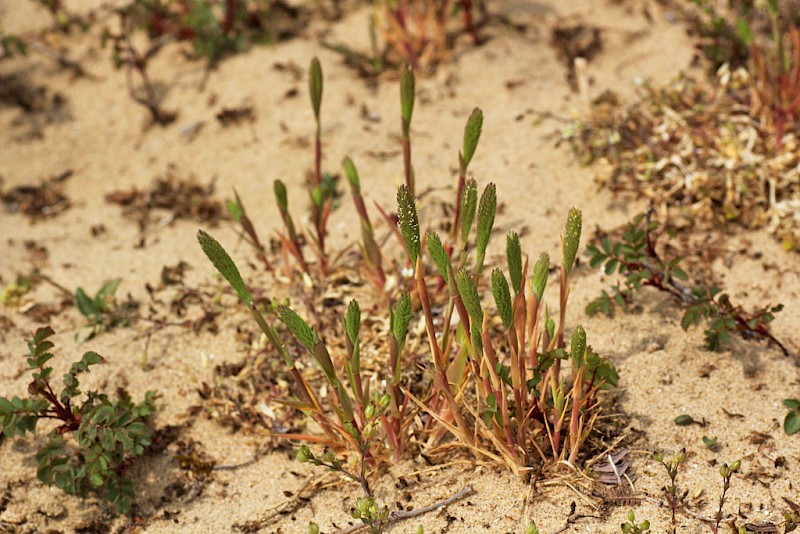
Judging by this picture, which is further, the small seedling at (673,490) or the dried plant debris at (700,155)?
the dried plant debris at (700,155)

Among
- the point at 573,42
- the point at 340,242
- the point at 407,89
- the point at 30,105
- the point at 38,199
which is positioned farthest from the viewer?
the point at 30,105

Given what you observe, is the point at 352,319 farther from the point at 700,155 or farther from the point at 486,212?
the point at 700,155

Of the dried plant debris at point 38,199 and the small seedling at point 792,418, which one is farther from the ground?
the dried plant debris at point 38,199

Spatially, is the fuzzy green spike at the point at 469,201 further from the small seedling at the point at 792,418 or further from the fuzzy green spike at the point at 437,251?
the small seedling at the point at 792,418

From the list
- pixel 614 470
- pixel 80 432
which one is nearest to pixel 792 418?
pixel 614 470

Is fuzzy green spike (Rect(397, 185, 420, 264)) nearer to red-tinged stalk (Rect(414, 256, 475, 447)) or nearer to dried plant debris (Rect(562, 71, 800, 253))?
red-tinged stalk (Rect(414, 256, 475, 447))

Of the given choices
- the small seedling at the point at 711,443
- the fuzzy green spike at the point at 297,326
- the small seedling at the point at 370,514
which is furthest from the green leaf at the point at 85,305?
the small seedling at the point at 711,443
